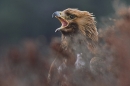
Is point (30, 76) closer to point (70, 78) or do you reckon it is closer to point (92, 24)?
point (70, 78)

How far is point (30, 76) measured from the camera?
302 centimetres

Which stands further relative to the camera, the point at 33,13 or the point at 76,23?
the point at 33,13

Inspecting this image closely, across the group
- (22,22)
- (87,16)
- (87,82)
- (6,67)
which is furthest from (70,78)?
(22,22)

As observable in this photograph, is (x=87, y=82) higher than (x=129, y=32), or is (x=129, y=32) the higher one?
(x=129, y=32)

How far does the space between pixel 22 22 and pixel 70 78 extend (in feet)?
88.8

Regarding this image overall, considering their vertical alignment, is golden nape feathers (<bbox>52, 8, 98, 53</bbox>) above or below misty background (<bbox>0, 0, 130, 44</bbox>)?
above

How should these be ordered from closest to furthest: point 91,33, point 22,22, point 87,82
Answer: point 87,82, point 91,33, point 22,22

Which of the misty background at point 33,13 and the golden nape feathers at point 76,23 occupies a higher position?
the golden nape feathers at point 76,23

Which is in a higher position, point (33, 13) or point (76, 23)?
point (76, 23)

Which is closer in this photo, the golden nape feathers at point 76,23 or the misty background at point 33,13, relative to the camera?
the golden nape feathers at point 76,23

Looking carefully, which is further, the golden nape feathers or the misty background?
the misty background

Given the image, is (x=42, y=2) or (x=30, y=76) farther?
(x=42, y=2)

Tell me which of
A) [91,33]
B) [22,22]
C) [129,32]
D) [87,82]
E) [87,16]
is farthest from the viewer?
[22,22]

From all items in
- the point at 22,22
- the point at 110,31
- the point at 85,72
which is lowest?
the point at 22,22
